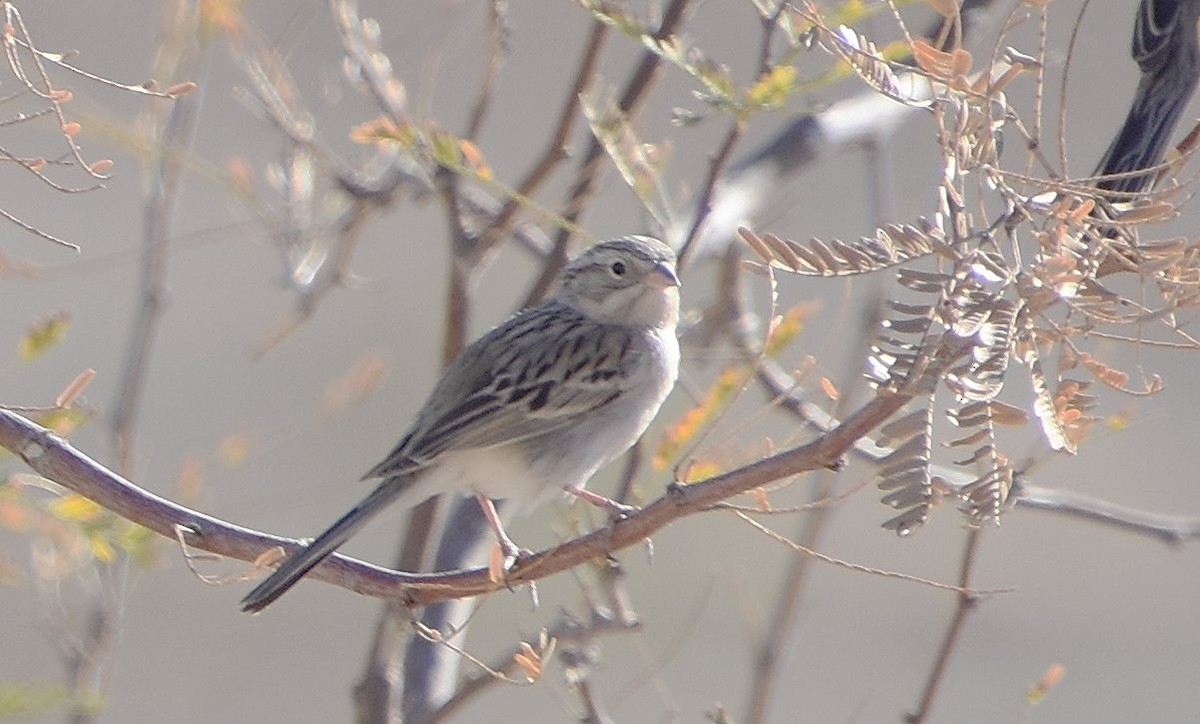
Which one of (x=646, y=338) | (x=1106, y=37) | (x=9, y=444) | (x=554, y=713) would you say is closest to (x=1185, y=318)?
(x=9, y=444)

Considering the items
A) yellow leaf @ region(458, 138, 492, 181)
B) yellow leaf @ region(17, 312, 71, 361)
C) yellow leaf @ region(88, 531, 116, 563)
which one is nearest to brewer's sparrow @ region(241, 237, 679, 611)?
A: yellow leaf @ region(458, 138, 492, 181)

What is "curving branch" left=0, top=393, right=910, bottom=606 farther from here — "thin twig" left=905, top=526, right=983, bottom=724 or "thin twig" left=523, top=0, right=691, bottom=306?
"thin twig" left=523, top=0, right=691, bottom=306

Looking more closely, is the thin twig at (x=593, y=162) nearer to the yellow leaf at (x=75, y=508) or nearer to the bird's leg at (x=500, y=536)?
the bird's leg at (x=500, y=536)

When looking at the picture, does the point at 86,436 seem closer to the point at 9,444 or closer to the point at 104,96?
the point at 104,96

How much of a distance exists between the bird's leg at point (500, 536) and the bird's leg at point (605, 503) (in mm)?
212

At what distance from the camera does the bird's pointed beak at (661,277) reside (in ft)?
14.9

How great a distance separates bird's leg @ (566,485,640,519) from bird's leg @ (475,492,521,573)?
0.70 ft

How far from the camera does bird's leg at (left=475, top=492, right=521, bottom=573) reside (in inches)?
131

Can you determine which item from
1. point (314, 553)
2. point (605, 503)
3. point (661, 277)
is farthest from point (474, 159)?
point (661, 277)

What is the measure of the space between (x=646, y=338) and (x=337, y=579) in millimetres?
2031

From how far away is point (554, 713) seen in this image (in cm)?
998

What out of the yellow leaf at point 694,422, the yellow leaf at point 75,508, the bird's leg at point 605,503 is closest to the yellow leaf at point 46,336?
the yellow leaf at point 75,508

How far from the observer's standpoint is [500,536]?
3744mm

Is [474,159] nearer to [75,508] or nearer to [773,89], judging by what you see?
[773,89]
